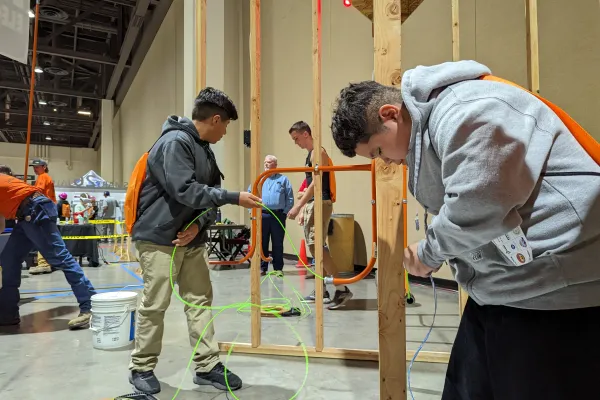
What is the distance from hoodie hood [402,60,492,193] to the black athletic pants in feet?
1.53

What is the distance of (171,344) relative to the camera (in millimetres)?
3072

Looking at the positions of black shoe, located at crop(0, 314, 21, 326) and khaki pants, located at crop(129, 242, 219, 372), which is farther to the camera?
black shoe, located at crop(0, 314, 21, 326)

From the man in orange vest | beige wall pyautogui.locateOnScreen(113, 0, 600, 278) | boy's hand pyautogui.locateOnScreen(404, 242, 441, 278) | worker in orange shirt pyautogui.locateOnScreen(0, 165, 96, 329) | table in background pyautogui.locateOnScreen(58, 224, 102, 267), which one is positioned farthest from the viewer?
table in background pyautogui.locateOnScreen(58, 224, 102, 267)

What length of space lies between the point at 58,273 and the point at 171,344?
14.8 ft

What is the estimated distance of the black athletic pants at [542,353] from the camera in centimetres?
90

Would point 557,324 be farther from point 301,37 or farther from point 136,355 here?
point 301,37

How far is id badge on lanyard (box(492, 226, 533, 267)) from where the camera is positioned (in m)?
0.87

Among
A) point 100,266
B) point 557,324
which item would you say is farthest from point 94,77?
point 557,324

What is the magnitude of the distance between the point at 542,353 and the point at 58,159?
89.9 feet

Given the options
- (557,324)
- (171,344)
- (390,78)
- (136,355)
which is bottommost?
(171,344)

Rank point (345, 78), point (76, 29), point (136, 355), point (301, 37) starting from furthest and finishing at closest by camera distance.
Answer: point (76, 29) → point (301, 37) → point (345, 78) → point (136, 355)

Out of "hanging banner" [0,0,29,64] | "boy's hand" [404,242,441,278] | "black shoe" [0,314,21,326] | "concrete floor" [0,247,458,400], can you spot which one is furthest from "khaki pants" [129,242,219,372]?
"black shoe" [0,314,21,326]

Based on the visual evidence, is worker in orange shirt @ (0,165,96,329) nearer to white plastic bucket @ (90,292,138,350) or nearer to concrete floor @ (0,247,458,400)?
concrete floor @ (0,247,458,400)

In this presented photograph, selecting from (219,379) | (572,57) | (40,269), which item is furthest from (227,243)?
(572,57)
